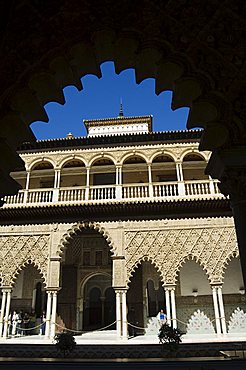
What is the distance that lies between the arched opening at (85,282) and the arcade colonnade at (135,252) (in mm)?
2387

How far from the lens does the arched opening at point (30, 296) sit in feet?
53.2

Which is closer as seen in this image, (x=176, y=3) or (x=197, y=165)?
(x=176, y=3)

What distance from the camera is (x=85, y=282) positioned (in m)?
16.9

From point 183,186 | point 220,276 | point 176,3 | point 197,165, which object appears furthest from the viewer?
point 197,165

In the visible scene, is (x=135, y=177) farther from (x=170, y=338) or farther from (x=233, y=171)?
(x=233, y=171)

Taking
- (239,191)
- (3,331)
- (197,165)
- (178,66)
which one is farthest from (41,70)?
(197,165)

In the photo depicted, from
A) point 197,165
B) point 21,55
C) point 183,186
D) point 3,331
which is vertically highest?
point 197,165

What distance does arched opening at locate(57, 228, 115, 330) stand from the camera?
16016 millimetres

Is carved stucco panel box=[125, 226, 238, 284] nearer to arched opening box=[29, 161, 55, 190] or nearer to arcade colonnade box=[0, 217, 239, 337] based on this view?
arcade colonnade box=[0, 217, 239, 337]

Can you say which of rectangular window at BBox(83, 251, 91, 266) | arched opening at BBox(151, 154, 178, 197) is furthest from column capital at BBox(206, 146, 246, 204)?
rectangular window at BBox(83, 251, 91, 266)

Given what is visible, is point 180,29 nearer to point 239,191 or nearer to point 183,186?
point 239,191

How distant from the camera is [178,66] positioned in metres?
3.35

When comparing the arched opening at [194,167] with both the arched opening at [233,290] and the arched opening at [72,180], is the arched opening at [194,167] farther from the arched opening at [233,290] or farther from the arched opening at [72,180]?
the arched opening at [72,180]

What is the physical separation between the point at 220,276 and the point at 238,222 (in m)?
10.9
